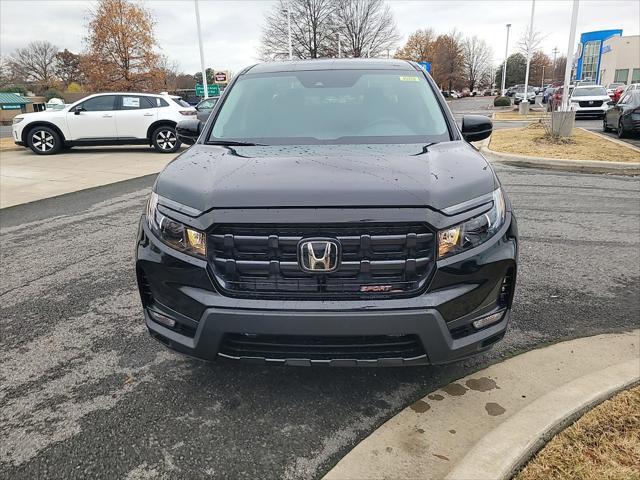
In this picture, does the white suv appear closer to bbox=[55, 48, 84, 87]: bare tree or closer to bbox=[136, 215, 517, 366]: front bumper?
bbox=[136, 215, 517, 366]: front bumper

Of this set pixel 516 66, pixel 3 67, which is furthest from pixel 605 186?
pixel 516 66

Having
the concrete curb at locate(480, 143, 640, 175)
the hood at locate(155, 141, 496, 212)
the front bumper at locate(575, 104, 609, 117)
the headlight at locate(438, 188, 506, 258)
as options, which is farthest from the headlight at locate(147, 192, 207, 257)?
the front bumper at locate(575, 104, 609, 117)

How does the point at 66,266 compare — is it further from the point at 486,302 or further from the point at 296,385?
the point at 486,302

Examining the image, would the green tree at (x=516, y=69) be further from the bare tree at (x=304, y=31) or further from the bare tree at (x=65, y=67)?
the bare tree at (x=65, y=67)

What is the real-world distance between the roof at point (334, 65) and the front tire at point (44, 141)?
11.4 meters

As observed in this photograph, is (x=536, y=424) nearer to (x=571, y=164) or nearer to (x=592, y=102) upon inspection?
(x=571, y=164)

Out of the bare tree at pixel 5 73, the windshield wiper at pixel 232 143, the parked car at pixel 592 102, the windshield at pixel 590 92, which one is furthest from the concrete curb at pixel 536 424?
the bare tree at pixel 5 73

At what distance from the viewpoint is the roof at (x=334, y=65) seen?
378 centimetres

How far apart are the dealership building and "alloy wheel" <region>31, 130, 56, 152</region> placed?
72.6 meters

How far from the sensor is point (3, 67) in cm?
5694

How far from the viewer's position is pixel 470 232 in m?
2.19

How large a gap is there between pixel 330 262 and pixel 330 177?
0.43 m

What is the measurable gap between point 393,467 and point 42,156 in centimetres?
1388

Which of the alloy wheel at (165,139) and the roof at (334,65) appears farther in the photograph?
the alloy wheel at (165,139)
